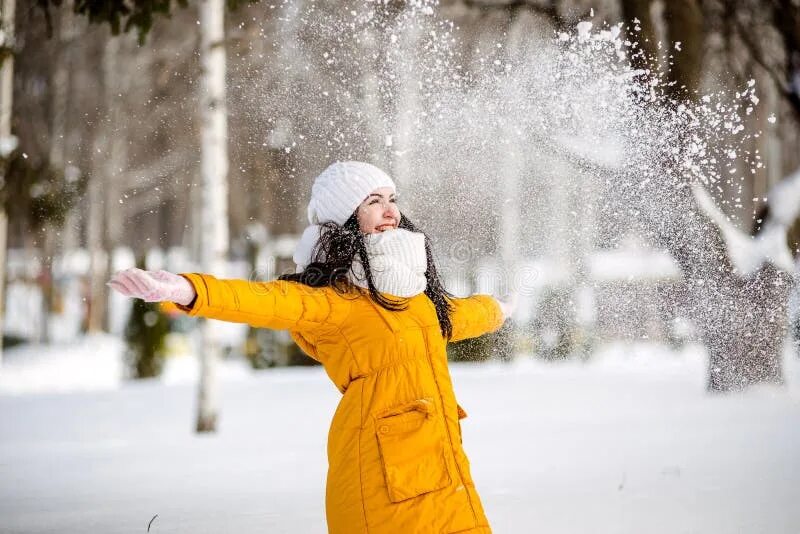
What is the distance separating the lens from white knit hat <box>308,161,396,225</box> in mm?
2385

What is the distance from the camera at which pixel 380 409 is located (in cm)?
215

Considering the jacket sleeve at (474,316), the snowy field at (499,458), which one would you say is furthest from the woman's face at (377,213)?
the snowy field at (499,458)

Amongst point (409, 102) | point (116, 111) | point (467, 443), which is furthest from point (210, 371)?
point (116, 111)

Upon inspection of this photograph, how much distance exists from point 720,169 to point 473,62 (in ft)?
5.89

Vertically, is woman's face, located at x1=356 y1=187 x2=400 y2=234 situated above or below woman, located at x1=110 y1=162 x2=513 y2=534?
above

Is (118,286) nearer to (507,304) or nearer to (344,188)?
(344,188)

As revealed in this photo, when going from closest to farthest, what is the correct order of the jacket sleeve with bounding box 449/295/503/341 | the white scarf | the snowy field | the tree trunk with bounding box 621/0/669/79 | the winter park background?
the white scarf, the jacket sleeve with bounding box 449/295/503/341, the snowy field, the winter park background, the tree trunk with bounding box 621/0/669/79

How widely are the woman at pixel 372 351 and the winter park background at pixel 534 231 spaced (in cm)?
136

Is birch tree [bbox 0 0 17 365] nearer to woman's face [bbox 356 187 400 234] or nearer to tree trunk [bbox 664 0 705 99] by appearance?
woman's face [bbox 356 187 400 234]

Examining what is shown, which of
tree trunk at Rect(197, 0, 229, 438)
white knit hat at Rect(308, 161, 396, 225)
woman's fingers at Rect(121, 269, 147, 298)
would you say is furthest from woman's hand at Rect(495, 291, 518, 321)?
tree trunk at Rect(197, 0, 229, 438)

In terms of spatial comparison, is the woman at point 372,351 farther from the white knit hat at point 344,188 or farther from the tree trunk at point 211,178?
the tree trunk at point 211,178

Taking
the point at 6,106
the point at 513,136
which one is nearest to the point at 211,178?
the point at 513,136

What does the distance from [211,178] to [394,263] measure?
423 centimetres

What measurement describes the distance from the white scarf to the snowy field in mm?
1519
